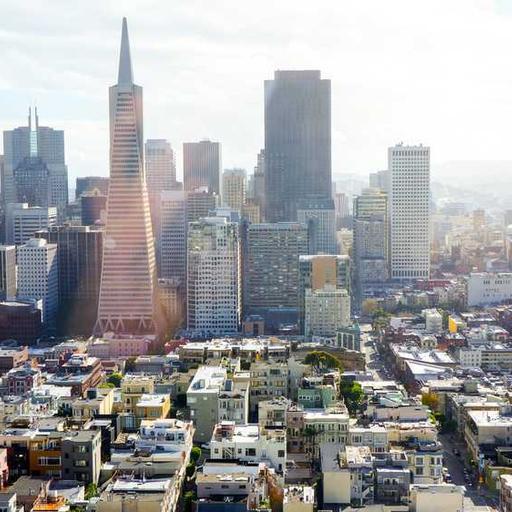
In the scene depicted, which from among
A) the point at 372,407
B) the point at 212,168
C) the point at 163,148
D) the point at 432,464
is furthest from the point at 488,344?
the point at 212,168

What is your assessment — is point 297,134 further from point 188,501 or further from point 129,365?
point 188,501

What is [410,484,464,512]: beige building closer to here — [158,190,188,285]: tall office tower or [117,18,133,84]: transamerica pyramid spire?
[117,18,133,84]: transamerica pyramid spire

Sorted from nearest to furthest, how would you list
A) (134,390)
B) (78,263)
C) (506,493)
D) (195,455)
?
(506,493)
(195,455)
(134,390)
(78,263)

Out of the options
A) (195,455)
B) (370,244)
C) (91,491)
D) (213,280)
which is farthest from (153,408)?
(370,244)

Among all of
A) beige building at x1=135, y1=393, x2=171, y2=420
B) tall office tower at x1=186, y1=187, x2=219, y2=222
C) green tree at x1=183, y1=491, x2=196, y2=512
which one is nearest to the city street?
beige building at x1=135, y1=393, x2=171, y2=420

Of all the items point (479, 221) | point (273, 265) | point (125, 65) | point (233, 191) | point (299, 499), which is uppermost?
point (125, 65)

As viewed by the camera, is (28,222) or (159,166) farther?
(159,166)

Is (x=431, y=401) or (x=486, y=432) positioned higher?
(x=486, y=432)

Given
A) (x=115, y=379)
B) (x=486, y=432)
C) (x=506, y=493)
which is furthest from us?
(x=115, y=379)
